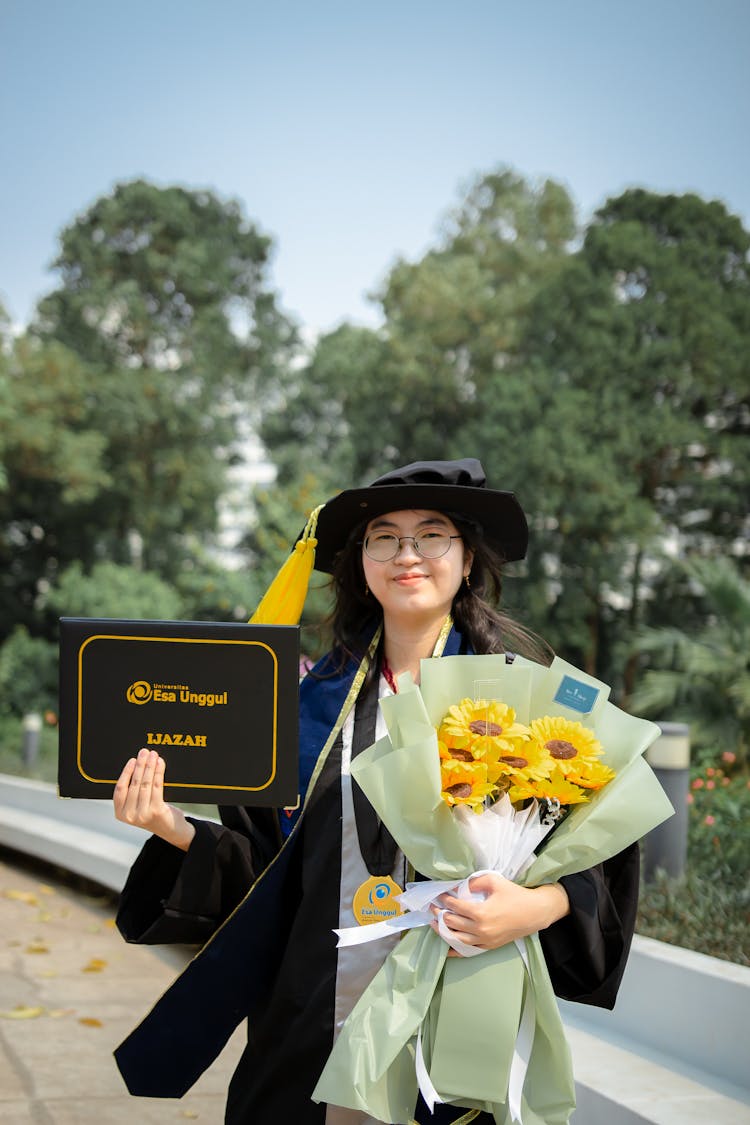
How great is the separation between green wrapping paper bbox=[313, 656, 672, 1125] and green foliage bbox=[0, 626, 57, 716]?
1835cm

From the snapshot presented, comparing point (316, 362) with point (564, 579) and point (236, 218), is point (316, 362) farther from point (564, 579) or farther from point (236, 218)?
point (564, 579)

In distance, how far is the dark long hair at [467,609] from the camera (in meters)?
2.35

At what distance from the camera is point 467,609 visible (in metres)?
2.38

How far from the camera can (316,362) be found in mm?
25016

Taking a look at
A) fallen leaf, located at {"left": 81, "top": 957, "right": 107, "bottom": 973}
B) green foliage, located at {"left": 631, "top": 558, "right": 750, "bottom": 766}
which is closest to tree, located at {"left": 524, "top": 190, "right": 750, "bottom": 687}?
green foliage, located at {"left": 631, "top": 558, "right": 750, "bottom": 766}

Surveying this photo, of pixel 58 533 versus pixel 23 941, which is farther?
pixel 58 533

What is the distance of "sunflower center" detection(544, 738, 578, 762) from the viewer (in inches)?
69.0

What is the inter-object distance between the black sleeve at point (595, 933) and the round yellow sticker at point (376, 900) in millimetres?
292

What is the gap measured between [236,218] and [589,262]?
1158 cm

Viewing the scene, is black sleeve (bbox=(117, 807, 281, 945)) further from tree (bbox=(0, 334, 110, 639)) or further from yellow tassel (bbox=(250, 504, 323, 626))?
tree (bbox=(0, 334, 110, 639))

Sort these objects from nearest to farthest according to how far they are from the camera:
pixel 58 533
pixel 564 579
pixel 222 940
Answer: pixel 222 940, pixel 564 579, pixel 58 533

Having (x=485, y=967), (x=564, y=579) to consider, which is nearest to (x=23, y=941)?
(x=485, y=967)

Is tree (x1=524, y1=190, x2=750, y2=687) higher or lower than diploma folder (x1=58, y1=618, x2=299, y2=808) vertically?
higher

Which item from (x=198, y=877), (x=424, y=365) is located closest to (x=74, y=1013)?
(x=198, y=877)
